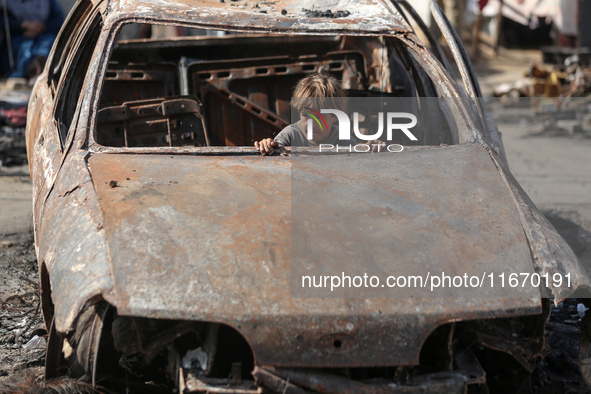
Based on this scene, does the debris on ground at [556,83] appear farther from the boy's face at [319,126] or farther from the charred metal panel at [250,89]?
the boy's face at [319,126]

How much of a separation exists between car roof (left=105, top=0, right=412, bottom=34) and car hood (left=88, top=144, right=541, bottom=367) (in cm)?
85

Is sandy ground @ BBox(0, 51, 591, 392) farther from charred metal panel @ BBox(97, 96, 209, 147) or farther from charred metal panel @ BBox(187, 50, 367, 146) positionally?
charred metal panel @ BBox(187, 50, 367, 146)

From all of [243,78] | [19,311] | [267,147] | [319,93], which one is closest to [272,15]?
[319,93]

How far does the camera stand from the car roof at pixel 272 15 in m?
3.62

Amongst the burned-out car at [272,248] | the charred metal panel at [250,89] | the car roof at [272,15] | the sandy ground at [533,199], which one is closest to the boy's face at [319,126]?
the burned-out car at [272,248]

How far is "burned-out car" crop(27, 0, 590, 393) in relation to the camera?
226 centimetres

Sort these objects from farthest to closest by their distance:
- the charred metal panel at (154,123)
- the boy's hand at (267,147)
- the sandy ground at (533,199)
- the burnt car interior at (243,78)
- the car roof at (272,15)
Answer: the burnt car interior at (243,78), the charred metal panel at (154,123), the car roof at (272,15), the sandy ground at (533,199), the boy's hand at (267,147)

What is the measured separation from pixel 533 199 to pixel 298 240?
4082 millimetres

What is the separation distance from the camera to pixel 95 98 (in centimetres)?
336

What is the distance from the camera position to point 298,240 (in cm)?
253

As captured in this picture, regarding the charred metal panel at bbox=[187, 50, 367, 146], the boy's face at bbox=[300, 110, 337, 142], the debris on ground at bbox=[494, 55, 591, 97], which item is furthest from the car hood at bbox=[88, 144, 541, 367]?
the debris on ground at bbox=[494, 55, 591, 97]

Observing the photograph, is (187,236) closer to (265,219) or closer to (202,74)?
(265,219)

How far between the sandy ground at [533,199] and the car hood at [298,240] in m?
1.04

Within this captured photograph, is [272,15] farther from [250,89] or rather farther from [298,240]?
[298,240]
